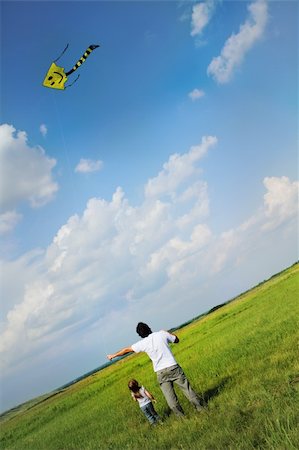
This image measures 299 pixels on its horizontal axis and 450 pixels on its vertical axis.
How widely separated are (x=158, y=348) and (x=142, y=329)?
1.79 feet

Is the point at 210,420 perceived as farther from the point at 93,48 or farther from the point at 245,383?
the point at 93,48

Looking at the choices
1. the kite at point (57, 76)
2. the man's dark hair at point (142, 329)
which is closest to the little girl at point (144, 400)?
the man's dark hair at point (142, 329)

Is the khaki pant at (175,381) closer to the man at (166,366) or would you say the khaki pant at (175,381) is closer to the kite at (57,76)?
the man at (166,366)

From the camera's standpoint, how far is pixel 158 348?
9.48 metres

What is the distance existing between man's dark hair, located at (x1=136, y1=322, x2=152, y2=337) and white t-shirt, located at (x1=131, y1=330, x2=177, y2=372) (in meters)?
0.11

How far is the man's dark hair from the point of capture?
967 cm

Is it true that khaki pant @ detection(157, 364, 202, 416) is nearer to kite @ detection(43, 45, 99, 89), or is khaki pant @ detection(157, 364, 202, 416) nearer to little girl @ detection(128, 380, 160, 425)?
little girl @ detection(128, 380, 160, 425)

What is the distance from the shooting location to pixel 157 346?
9.48m

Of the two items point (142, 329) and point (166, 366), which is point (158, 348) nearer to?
point (166, 366)

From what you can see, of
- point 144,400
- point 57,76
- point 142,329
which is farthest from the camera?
point 57,76

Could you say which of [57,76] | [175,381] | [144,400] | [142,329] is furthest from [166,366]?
[57,76]

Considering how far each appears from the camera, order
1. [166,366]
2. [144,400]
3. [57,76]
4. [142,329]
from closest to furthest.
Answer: [166,366] < [142,329] < [144,400] < [57,76]

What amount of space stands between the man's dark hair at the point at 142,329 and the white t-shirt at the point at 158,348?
0.11 meters

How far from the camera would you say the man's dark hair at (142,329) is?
967 cm
